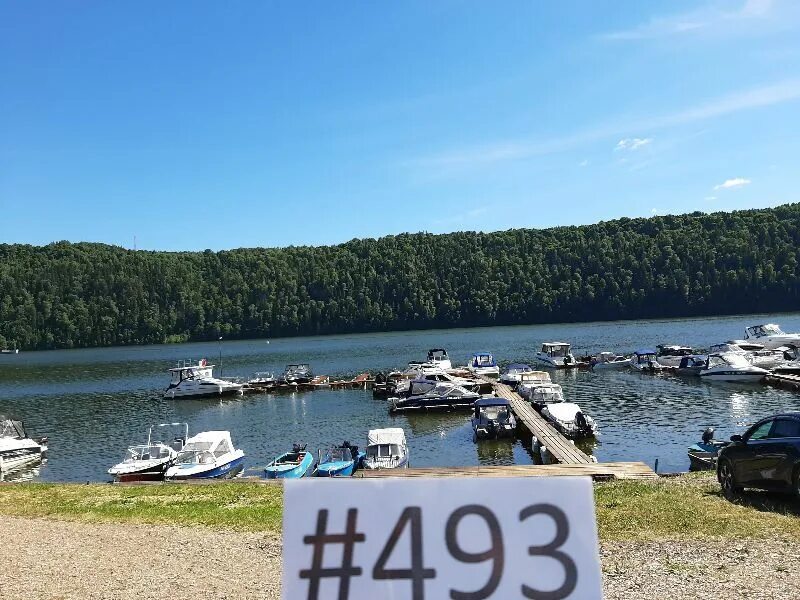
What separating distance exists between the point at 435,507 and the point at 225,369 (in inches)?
4311

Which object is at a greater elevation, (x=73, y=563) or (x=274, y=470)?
(x=73, y=563)

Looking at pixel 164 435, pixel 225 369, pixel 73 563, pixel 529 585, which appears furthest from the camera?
pixel 225 369

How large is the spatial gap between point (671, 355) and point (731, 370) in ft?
49.6

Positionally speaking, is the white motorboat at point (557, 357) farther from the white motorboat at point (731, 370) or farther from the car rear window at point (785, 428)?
the car rear window at point (785, 428)

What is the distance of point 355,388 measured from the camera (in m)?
71.8

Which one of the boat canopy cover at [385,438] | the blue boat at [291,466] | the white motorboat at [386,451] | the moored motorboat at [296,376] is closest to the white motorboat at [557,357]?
the moored motorboat at [296,376]

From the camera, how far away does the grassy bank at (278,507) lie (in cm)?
1271

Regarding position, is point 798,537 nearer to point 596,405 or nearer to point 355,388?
point 596,405

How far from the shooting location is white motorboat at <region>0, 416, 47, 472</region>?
127 feet

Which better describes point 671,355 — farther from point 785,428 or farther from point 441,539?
Result: point 441,539

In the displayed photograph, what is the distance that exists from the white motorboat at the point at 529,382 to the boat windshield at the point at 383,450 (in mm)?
21343

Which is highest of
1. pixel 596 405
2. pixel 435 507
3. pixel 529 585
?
Answer: pixel 435 507

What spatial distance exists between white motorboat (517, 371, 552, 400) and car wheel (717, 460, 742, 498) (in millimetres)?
34848

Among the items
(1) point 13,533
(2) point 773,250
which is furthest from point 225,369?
(2) point 773,250
